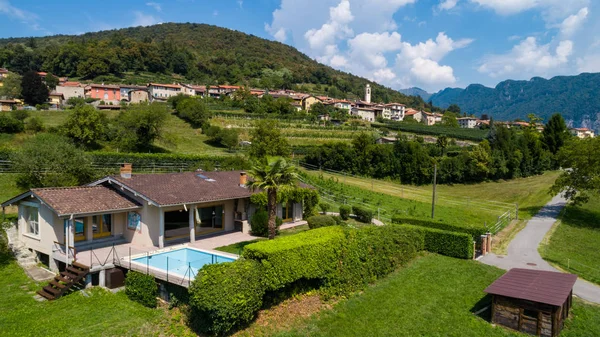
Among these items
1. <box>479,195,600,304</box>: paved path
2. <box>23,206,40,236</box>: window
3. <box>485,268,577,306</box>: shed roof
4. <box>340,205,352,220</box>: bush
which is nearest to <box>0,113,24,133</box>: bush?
<box>23,206,40,236</box>: window

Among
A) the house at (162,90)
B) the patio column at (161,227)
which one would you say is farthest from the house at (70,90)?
the patio column at (161,227)

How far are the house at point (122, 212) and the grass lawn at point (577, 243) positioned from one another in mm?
18138

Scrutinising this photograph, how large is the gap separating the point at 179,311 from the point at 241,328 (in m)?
2.56

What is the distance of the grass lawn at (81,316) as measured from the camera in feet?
41.0

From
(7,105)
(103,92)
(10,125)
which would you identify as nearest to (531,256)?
(10,125)

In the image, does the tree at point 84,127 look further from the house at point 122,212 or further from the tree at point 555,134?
Result: the tree at point 555,134

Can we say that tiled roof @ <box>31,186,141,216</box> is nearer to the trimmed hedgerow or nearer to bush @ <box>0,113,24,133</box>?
the trimmed hedgerow

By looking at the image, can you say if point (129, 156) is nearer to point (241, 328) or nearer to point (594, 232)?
point (241, 328)

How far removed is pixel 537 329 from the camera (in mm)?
13211

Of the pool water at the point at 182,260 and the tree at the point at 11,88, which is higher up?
the tree at the point at 11,88

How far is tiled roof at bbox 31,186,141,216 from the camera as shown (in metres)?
17.9

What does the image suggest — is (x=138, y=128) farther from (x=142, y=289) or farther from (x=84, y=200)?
(x=142, y=289)

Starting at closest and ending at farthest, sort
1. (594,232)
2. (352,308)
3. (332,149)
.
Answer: (352,308) < (594,232) < (332,149)

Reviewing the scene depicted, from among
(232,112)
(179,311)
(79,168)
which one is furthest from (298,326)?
(232,112)
